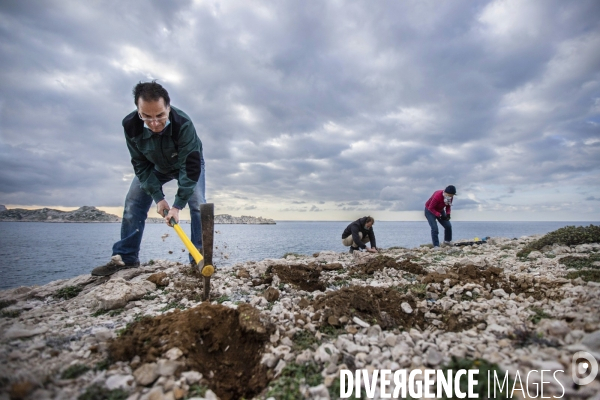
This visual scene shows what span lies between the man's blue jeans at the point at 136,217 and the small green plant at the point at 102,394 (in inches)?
167

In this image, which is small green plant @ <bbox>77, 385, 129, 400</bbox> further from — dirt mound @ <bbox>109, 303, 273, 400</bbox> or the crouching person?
the crouching person

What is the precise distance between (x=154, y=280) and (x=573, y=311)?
6878 millimetres

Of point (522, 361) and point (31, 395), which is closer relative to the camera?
point (31, 395)

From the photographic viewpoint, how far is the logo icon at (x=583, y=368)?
2.14m

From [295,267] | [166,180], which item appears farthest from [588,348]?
[166,180]

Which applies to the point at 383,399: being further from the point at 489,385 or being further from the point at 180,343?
the point at 180,343

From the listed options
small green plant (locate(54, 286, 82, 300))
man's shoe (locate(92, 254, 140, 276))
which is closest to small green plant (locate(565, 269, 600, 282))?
man's shoe (locate(92, 254, 140, 276))

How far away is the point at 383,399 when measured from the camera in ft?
7.79

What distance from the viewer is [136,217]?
6.52 meters

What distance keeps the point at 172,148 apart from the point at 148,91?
1.26 meters

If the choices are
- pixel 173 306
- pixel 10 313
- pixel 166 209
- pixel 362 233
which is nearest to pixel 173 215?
pixel 166 209

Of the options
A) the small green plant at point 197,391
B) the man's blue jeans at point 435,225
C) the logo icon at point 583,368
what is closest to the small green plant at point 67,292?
the small green plant at point 197,391

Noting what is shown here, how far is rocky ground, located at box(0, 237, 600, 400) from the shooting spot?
2.51 m

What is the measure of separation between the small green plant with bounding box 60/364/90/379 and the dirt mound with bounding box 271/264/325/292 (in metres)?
3.77
